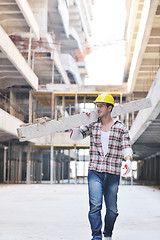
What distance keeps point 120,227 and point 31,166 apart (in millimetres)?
30182

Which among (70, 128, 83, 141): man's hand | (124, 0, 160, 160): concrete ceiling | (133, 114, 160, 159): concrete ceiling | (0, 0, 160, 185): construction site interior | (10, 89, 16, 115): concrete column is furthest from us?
(10, 89, 16, 115): concrete column

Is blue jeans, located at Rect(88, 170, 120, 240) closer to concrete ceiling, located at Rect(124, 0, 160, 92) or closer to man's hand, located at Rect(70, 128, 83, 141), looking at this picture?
man's hand, located at Rect(70, 128, 83, 141)

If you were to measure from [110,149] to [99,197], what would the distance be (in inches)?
24.4

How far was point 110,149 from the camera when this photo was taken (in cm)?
582

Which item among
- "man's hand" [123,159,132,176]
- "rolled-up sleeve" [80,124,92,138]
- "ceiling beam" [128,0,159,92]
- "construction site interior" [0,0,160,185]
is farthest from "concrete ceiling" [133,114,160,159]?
"man's hand" [123,159,132,176]

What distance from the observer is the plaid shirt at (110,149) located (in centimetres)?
578

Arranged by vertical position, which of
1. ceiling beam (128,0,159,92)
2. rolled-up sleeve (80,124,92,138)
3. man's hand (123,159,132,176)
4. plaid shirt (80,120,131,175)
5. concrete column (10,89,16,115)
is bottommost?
man's hand (123,159,132,176)

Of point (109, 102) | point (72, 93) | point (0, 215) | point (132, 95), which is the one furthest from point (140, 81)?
point (109, 102)

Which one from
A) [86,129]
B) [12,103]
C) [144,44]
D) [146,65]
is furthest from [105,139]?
[12,103]

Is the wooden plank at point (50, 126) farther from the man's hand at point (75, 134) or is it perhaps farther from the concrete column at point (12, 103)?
the concrete column at point (12, 103)

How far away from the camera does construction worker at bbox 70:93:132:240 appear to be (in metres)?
5.73

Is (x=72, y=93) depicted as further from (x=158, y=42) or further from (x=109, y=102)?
(x=109, y=102)

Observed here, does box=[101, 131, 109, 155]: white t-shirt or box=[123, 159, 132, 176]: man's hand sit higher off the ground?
box=[101, 131, 109, 155]: white t-shirt

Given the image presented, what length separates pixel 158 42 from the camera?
25094 mm
